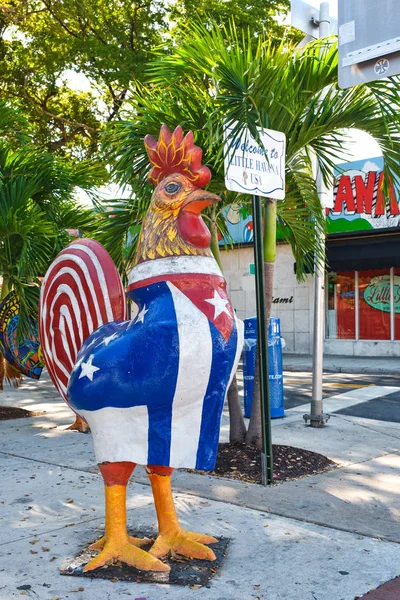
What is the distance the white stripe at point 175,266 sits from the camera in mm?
3602

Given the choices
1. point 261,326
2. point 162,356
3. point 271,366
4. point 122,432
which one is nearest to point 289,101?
point 261,326

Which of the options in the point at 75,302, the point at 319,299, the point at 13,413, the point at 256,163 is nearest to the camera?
Result: the point at 75,302

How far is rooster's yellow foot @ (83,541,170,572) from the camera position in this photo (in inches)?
148

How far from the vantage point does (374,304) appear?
19375mm

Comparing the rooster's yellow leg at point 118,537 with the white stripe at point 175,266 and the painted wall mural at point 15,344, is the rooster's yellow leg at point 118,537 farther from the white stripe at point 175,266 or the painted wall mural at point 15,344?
the painted wall mural at point 15,344

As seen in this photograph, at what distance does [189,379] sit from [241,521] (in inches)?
69.8

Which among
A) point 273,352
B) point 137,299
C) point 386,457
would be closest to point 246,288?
point 273,352

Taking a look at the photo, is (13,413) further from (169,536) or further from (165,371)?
(165,371)

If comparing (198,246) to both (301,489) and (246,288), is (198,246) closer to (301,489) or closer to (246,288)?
(301,489)

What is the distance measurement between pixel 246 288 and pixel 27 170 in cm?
1341

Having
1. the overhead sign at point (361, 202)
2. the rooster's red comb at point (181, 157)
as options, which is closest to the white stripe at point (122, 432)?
the rooster's red comb at point (181, 157)

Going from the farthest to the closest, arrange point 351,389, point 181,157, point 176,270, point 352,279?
point 352,279 → point 351,389 → point 181,157 → point 176,270

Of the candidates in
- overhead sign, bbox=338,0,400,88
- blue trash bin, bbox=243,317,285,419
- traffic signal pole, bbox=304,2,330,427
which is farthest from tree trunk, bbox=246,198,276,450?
blue trash bin, bbox=243,317,285,419

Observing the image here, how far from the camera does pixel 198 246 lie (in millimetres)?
3662
